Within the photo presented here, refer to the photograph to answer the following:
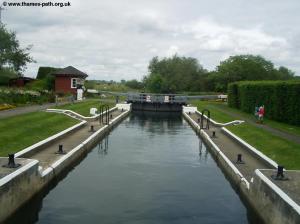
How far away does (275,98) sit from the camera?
35.5 meters

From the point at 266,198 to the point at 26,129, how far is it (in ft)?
53.1

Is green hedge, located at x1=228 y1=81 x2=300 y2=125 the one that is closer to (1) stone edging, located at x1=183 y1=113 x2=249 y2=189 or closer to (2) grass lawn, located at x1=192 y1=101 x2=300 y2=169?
(2) grass lawn, located at x1=192 y1=101 x2=300 y2=169

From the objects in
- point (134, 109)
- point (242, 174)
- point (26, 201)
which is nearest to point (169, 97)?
point (134, 109)

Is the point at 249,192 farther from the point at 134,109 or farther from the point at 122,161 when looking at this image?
the point at 134,109

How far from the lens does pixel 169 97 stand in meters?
60.4

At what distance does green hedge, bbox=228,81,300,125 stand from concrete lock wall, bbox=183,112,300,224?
14.7 metres

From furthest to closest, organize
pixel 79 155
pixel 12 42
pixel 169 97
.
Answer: pixel 12 42 → pixel 169 97 → pixel 79 155

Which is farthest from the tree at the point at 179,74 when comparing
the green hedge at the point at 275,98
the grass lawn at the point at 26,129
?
the grass lawn at the point at 26,129

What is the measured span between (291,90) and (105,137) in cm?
1444

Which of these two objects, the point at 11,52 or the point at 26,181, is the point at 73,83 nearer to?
the point at 11,52

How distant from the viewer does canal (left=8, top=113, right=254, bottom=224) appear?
1258 cm

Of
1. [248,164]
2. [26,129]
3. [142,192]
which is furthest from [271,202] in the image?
[26,129]

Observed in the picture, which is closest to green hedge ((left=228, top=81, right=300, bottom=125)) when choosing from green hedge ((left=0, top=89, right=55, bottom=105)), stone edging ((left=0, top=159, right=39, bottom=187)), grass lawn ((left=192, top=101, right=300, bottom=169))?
grass lawn ((left=192, top=101, right=300, bottom=169))

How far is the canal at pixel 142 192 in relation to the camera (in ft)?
41.3
